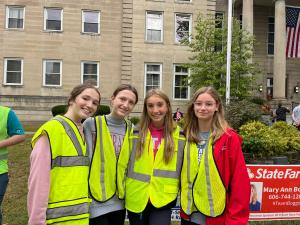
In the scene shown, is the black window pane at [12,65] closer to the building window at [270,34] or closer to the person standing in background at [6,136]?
the building window at [270,34]

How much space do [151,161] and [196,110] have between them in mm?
635

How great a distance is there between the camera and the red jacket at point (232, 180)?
10.7ft

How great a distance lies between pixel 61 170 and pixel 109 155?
517 millimetres

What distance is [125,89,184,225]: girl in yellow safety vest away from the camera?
11.3ft

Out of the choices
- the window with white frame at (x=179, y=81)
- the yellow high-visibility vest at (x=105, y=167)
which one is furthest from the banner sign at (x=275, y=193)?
the window with white frame at (x=179, y=81)

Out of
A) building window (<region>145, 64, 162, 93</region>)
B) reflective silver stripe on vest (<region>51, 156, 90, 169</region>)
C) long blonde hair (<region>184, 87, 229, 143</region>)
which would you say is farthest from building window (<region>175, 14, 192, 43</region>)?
reflective silver stripe on vest (<region>51, 156, 90, 169</region>)

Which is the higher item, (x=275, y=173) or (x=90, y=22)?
(x=90, y=22)

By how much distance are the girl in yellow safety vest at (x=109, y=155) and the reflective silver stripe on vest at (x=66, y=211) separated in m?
0.19

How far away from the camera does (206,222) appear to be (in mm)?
3398

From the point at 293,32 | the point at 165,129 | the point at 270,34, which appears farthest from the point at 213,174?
the point at 270,34

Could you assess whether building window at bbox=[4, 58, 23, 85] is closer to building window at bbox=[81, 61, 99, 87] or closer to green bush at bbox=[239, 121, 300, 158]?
building window at bbox=[81, 61, 99, 87]

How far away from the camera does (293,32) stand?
2656 centimetres

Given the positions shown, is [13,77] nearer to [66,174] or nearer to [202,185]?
[66,174]

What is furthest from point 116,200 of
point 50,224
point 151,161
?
point 50,224
